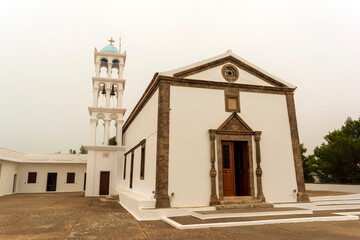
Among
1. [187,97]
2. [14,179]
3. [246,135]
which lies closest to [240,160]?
[246,135]

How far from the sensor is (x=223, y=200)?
9500 millimetres

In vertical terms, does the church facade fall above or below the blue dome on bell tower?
below

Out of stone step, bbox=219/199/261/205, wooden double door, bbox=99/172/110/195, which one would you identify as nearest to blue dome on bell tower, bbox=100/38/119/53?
wooden double door, bbox=99/172/110/195

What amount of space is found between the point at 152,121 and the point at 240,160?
4171mm

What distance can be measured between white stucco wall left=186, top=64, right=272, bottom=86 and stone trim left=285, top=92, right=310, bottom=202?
4.54ft

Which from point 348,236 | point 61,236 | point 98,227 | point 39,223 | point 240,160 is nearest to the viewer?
point 348,236

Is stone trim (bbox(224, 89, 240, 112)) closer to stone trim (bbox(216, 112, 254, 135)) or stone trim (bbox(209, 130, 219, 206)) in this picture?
stone trim (bbox(216, 112, 254, 135))

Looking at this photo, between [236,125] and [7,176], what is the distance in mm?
21435

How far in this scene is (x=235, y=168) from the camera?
10859mm

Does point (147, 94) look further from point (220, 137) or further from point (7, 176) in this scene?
point (7, 176)

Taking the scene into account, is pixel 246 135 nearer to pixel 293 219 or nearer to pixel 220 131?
pixel 220 131

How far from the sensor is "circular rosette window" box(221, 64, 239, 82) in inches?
434

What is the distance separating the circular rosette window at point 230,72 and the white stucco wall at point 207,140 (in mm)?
778

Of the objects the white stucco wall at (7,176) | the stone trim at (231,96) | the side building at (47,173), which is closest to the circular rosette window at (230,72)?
the stone trim at (231,96)
